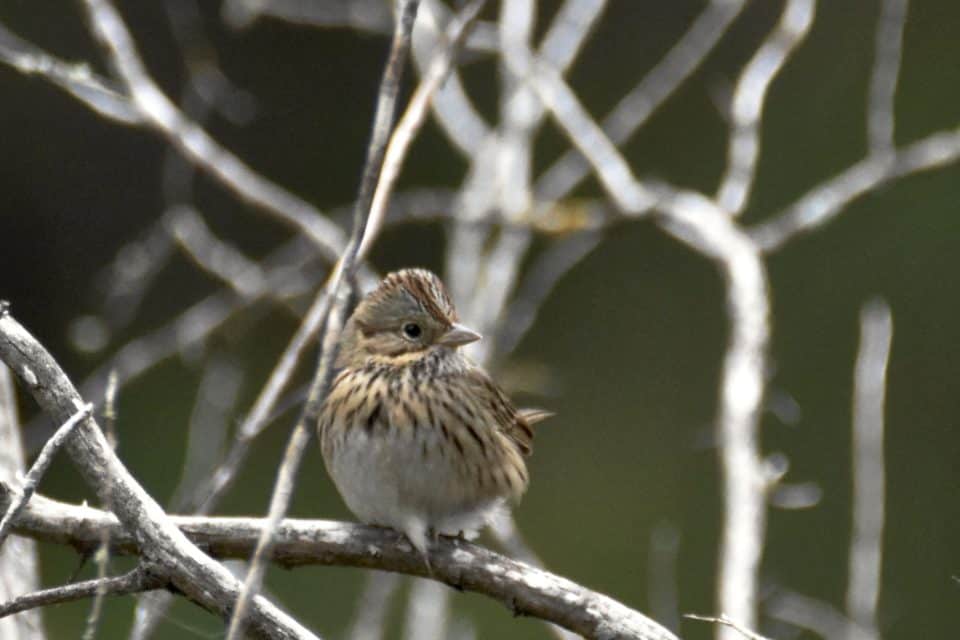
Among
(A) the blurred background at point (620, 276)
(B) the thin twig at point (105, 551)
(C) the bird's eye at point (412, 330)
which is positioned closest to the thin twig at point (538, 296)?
(C) the bird's eye at point (412, 330)

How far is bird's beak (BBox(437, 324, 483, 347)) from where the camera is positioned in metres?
4.23

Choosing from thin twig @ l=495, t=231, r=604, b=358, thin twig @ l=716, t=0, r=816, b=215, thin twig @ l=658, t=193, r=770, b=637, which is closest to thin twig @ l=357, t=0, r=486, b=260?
thin twig @ l=658, t=193, r=770, b=637

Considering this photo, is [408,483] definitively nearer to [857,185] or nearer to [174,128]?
[174,128]

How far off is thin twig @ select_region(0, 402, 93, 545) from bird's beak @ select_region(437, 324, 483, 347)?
1560mm

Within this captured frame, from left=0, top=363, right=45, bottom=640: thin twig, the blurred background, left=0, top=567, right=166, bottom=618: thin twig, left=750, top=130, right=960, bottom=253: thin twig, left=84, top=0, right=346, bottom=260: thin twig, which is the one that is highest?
the blurred background

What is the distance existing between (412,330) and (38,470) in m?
1.70

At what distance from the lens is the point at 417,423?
4.05 metres

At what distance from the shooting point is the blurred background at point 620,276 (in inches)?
364

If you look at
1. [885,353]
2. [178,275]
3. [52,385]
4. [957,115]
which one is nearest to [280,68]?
[178,275]

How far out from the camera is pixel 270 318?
10.5 metres

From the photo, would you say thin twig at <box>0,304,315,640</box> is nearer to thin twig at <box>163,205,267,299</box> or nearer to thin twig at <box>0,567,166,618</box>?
thin twig at <box>0,567,166,618</box>

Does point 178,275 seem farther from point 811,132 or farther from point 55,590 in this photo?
point 55,590

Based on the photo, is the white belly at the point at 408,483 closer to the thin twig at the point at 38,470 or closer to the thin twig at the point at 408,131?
the thin twig at the point at 408,131

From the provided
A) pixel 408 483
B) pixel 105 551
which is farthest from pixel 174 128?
pixel 105 551
